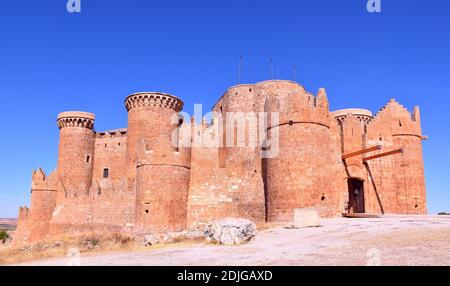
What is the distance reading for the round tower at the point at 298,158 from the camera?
749 inches

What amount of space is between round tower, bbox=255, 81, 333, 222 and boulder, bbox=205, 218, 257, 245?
5527mm

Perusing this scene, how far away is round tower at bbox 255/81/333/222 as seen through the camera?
1902 centimetres

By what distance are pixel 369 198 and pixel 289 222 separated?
668cm

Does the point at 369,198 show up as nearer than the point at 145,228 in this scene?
No

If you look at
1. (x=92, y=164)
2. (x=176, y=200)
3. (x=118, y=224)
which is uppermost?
(x=92, y=164)

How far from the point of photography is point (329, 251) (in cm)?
973

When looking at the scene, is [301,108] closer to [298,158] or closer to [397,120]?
[298,158]

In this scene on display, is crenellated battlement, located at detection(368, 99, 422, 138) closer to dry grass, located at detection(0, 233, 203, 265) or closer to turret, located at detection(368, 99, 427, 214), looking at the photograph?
turret, located at detection(368, 99, 427, 214)

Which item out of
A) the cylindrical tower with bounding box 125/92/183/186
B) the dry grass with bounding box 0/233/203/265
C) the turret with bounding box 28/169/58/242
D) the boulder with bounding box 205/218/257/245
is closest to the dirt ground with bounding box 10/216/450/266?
the boulder with bounding box 205/218/257/245
